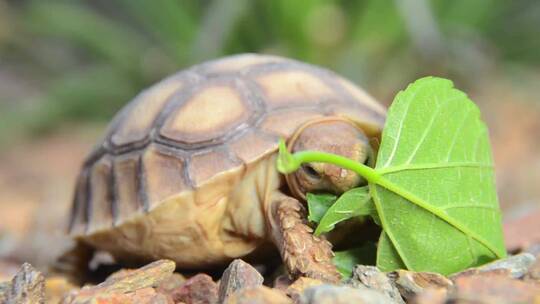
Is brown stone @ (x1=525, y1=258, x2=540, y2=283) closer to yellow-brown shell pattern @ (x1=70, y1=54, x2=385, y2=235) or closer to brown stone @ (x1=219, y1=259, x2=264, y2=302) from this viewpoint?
brown stone @ (x1=219, y1=259, x2=264, y2=302)

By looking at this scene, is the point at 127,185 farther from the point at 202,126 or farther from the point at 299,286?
the point at 299,286

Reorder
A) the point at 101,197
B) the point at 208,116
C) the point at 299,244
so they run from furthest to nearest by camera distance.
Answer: the point at 101,197 → the point at 208,116 → the point at 299,244

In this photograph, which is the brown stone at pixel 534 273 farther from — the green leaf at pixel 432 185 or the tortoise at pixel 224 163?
the tortoise at pixel 224 163

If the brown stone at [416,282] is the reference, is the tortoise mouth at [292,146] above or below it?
above

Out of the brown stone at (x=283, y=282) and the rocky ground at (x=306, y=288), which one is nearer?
the rocky ground at (x=306, y=288)

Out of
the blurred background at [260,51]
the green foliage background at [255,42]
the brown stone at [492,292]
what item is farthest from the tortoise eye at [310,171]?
the green foliage background at [255,42]

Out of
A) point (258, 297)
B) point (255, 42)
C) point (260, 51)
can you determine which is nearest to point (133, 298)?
point (258, 297)

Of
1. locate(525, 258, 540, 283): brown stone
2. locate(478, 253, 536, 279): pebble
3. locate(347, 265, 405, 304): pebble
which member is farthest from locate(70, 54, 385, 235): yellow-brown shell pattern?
locate(525, 258, 540, 283): brown stone
